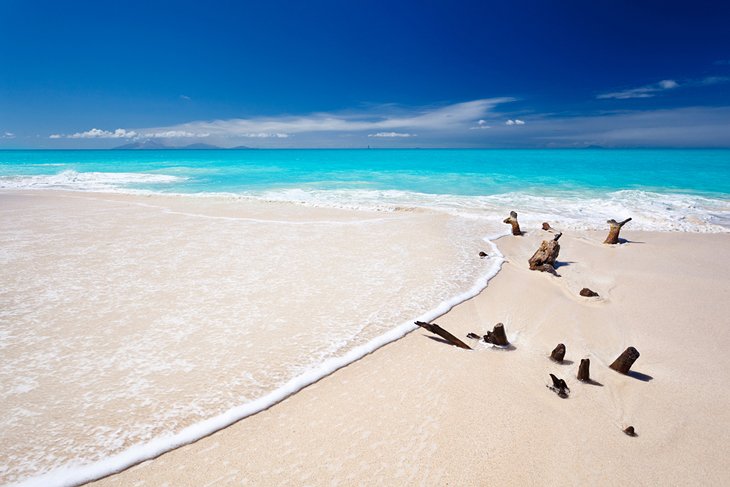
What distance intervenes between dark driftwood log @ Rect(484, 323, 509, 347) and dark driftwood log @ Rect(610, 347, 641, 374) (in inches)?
46.8

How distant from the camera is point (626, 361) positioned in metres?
4.14

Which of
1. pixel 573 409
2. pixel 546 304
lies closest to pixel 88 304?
pixel 573 409

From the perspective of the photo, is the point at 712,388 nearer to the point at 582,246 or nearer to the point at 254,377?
the point at 254,377

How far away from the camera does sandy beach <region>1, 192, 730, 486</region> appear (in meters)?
2.88

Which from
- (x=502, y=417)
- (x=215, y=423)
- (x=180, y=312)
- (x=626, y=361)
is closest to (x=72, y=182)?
(x=180, y=312)

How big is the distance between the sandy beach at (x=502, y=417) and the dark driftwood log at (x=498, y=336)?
121mm

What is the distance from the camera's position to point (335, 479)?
2.79m

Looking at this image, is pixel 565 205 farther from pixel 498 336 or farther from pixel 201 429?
pixel 201 429

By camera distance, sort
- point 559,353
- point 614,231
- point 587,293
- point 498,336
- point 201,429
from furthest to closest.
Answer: point 614,231
point 587,293
point 498,336
point 559,353
point 201,429

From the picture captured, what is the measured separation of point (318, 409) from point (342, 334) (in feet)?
4.68

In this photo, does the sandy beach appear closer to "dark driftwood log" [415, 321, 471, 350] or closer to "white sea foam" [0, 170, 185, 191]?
"dark driftwood log" [415, 321, 471, 350]

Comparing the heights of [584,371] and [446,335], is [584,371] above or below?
below

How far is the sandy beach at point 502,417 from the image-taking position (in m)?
2.88

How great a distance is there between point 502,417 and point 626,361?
178 centimetres
